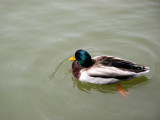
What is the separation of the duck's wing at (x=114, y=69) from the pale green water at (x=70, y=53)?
43 centimetres

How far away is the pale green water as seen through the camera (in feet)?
15.0

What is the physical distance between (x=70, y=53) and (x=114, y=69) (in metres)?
1.77

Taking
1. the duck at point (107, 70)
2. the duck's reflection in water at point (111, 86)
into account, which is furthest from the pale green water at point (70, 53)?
the duck at point (107, 70)

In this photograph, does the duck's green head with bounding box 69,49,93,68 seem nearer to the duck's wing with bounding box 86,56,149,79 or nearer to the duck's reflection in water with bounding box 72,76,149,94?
the duck's wing with bounding box 86,56,149,79

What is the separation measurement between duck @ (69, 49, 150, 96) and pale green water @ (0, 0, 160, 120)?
9.9 inches

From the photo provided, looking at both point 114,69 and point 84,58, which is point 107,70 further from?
point 84,58

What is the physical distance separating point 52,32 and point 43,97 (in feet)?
9.00

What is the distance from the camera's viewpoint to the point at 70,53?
20.0ft

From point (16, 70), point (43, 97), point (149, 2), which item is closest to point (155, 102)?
point (43, 97)

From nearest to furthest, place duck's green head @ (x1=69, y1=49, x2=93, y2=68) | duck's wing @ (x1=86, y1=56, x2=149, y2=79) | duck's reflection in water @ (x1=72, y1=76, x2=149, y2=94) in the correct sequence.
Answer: duck's wing @ (x1=86, y1=56, x2=149, y2=79), duck's reflection in water @ (x1=72, y1=76, x2=149, y2=94), duck's green head @ (x1=69, y1=49, x2=93, y2=68)

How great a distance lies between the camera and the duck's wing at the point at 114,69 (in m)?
4.73

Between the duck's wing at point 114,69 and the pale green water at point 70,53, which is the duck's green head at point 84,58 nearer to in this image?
the duck's wing at point 114,69

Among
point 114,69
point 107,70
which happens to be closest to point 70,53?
point 107,70

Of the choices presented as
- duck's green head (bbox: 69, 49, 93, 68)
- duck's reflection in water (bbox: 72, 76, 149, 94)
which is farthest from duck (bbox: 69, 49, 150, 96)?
duck's reflection in water (bbox: 72, 76, 149, 94)
